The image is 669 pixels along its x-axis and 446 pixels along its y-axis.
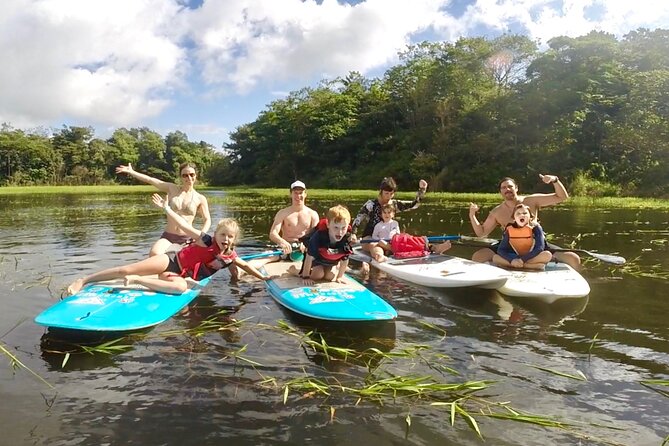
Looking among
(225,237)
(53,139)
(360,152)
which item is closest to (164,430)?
(225,237)

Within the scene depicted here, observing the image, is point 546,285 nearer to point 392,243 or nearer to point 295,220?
point 392,243

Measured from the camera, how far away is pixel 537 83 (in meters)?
37.4

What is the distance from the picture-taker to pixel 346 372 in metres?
4.30

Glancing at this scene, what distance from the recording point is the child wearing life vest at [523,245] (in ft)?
23.9

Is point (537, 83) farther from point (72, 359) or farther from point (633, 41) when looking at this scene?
point (72, 359)

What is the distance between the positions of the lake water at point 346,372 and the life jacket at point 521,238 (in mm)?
883

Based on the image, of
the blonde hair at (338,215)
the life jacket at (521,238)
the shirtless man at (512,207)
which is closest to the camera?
the blonde hair at (338,215)

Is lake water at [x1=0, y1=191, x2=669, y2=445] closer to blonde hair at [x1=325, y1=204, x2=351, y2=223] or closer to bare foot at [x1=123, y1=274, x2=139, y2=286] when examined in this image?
bare foot at [x1=123, y1=274, x2=139, y2=286]

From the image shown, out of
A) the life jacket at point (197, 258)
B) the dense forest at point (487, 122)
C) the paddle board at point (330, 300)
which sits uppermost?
the dense forest at point (487, 122)

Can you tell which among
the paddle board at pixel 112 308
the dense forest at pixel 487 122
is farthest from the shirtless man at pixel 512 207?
the dense forest at pixel 487 122

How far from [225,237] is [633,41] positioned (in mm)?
39965

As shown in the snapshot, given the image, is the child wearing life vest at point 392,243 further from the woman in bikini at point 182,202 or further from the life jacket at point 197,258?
the life jacket at point 197,258

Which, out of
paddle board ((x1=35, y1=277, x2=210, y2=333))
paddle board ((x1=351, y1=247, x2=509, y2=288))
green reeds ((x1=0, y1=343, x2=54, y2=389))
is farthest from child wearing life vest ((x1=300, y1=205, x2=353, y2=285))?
green reeds ((x1=0, y1=343, x2=54, y2=389))


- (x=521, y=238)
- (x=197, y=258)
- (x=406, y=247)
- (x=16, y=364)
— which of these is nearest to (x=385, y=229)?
(x=406, y=247)
